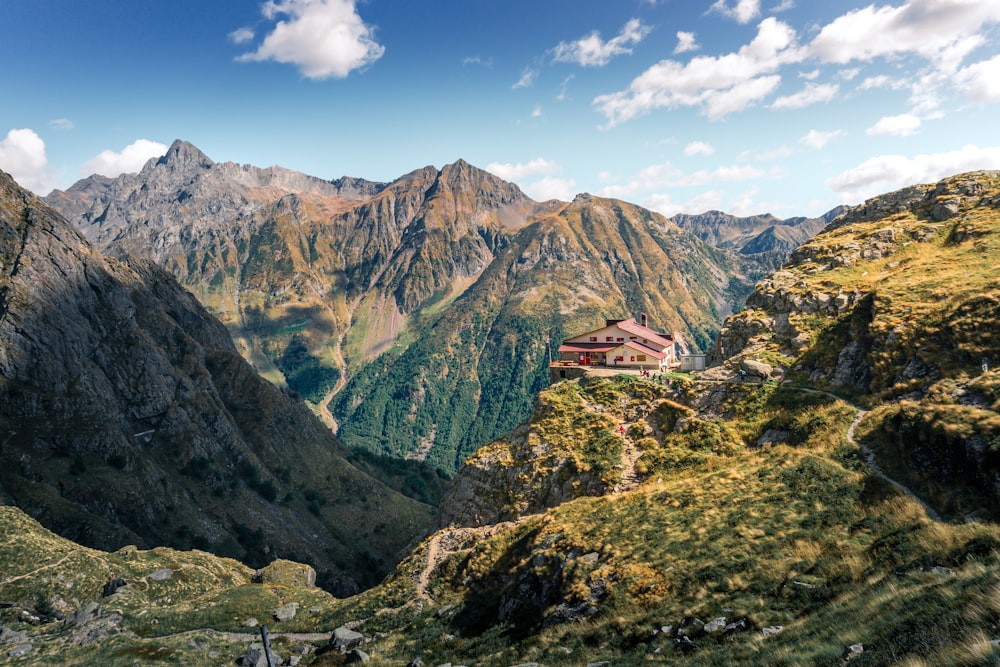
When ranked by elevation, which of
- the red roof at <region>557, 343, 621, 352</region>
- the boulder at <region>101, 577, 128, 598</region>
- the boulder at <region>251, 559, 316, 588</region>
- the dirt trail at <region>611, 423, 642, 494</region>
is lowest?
the boulder at <region>251, 559, 316, 588</region>

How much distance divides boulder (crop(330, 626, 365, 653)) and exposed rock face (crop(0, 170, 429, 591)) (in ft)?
270

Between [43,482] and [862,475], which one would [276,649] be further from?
[43,482]

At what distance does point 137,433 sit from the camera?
131750mm

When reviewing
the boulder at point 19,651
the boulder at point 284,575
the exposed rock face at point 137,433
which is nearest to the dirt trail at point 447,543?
the boulder at point 19,651

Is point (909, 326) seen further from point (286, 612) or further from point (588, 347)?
point (286, 612)

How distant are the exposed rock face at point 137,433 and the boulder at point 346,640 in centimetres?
8240

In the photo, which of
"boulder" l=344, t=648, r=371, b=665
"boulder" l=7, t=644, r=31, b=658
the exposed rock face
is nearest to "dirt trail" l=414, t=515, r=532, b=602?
"boulder" l=344, t=648, r=371, b=665

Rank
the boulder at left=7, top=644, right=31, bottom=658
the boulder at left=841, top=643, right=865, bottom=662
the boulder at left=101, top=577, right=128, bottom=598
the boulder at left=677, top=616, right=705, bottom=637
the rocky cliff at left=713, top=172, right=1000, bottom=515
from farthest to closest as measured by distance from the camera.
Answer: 1. the boulder at left=101, top=577, right=128, bottom=598
2. the boulder at left=7, top=644, right=31, bottom=658
3. the rocky cliff at left=713, top=172, right=1000, bottom=515
4. the boulder at left=677, top=616, right=705, bottom=637
5. the boulder at left=841, top=643, right=865, bottom=662

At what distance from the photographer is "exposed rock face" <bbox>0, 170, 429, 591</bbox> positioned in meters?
104

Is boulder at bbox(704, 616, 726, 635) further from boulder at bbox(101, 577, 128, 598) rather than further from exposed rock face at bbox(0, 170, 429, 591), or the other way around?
exposed rock face at bbox(0, 170, 429, 591)

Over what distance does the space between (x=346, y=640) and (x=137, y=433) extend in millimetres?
129387

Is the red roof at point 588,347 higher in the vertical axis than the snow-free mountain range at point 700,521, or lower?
higher

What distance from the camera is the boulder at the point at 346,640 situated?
3494 cm

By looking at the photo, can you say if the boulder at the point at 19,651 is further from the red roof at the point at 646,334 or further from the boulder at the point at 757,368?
the red roof at the point at 646,334
